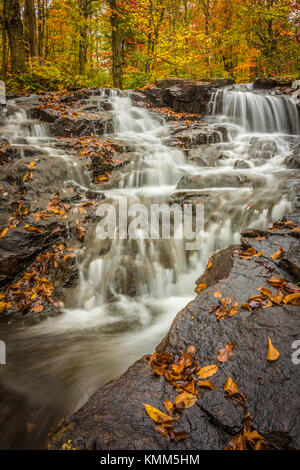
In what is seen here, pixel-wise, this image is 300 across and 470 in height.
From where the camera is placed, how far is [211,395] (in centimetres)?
161

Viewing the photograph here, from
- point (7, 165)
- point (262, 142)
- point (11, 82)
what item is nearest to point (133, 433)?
point (7, 165)

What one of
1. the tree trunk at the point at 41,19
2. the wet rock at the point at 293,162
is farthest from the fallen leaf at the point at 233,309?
the tree trunk at the point at 41,19

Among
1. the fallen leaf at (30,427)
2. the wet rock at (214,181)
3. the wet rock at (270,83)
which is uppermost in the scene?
the wet rock at (270,83)

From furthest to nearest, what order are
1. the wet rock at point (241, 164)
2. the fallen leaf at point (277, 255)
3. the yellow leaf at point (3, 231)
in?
1. the wet rock at point (241, 164)
2. the yellow leaf at point (3, 231)
3. the fallen leaf at point (277, 255)

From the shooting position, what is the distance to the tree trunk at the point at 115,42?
12.1m

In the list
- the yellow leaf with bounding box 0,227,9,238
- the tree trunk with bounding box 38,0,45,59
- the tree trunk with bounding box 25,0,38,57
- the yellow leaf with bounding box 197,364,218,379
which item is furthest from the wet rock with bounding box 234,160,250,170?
the tree trunk with bounding box 38,0,45,59

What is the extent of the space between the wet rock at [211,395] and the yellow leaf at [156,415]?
0.03 metres

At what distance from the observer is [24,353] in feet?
9.33

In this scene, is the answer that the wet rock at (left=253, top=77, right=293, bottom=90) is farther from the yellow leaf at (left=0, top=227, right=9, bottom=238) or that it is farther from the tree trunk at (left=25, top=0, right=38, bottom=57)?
the yellow leaf at (left=0, top=227, right=9, bottom=238)

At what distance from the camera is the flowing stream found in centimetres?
235

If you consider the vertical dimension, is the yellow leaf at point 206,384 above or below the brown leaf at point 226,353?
below

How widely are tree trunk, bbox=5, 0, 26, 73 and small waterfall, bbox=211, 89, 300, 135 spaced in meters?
9.21

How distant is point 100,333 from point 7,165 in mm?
4357

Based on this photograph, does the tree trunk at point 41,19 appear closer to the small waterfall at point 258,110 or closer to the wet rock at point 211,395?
the small waterfall at point 258,110
